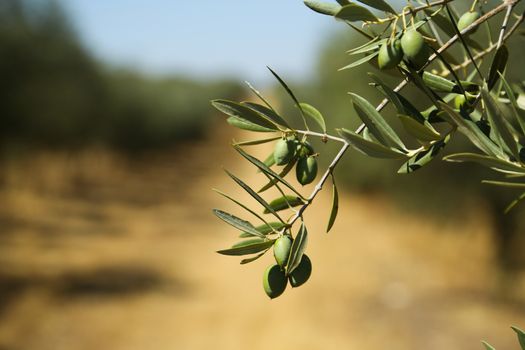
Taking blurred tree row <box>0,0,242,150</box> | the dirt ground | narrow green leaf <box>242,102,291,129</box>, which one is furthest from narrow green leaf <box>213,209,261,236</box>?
blurred tree row <box>0,0,242,150</box>

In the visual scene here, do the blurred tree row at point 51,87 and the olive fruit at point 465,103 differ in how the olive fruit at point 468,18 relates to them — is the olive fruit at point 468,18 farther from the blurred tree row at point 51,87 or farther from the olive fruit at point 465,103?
the blurred tree row at point 51,87

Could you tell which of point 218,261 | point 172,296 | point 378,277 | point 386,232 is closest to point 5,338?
point 172,296

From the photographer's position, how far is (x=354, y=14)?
498mm

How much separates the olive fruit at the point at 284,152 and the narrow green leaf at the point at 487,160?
15cm

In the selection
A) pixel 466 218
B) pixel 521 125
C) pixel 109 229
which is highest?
pixel 521 125

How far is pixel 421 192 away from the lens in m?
9.26

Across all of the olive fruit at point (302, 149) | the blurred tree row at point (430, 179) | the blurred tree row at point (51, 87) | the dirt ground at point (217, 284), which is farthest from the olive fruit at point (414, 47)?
the blurred tree row at point (51, 87)

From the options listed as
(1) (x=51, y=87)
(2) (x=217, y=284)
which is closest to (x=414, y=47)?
(2) (x=217, y=284)

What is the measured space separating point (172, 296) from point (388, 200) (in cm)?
624

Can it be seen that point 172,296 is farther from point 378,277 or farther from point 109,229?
point 109,229

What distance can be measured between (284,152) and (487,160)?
185 millimetres

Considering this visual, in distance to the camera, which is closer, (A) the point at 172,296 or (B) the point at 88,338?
(B) the point at 88,338

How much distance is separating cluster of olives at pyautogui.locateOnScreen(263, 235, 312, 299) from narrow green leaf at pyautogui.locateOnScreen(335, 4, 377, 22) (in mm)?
196

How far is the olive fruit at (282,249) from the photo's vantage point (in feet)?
1.61
